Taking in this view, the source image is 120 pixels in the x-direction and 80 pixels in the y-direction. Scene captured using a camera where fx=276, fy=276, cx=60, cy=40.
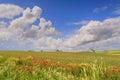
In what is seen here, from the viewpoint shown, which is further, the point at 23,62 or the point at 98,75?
the point at 23,62

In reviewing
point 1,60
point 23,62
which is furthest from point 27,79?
point 1,60

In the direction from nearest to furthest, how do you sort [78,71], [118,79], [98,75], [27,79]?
[98,75]
[118,79]
[27,79]
[78,71]

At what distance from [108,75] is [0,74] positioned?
16.5 feet

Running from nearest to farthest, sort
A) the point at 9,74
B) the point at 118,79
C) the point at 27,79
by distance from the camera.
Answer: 1. the point at 118,79
2. the point at 27,79
3. the point at 9,74

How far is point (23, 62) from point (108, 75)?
462 inches

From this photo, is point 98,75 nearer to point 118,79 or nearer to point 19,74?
point 118,79

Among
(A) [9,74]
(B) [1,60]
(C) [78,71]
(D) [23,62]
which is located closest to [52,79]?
(A) [9,74]

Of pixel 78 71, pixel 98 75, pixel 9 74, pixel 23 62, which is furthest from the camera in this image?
pixel 23 62

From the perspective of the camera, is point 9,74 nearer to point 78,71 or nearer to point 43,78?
point 43,78

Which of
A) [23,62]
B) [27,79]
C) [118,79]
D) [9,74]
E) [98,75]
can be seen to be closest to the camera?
[98,75]

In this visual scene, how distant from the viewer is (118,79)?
11.2 m

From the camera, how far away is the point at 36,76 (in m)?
13.6

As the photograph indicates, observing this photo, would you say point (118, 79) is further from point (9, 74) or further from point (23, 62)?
point (23, 62)

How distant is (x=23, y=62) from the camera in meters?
22.0
